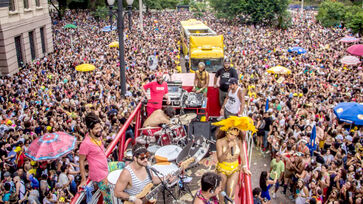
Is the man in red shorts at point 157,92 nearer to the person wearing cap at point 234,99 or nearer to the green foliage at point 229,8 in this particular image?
the person wearing cap at point 234,99

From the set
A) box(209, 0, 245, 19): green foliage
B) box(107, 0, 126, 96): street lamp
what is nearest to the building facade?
box(107, 0, 126, 96): street lamp

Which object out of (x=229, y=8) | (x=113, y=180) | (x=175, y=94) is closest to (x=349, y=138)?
(x=175, y=94)

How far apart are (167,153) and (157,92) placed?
2.24 meters

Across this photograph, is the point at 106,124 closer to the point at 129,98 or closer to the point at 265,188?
the point at 129,98

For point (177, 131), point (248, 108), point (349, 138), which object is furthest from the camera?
point (248, 108)

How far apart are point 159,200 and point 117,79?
42.5 ft

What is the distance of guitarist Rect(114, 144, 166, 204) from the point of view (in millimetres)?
3926

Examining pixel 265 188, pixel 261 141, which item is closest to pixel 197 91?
pixel 265 188

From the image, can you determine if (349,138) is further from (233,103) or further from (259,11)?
(259,11)

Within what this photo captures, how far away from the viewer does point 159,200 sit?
5438 millimetres

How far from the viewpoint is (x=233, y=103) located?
287 inches

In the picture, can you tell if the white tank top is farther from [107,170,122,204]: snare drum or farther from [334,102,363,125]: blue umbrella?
[334,102,363,125]: blue umbrella

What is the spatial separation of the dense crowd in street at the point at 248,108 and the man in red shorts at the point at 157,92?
2.28 m

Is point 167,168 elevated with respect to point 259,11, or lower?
lower
